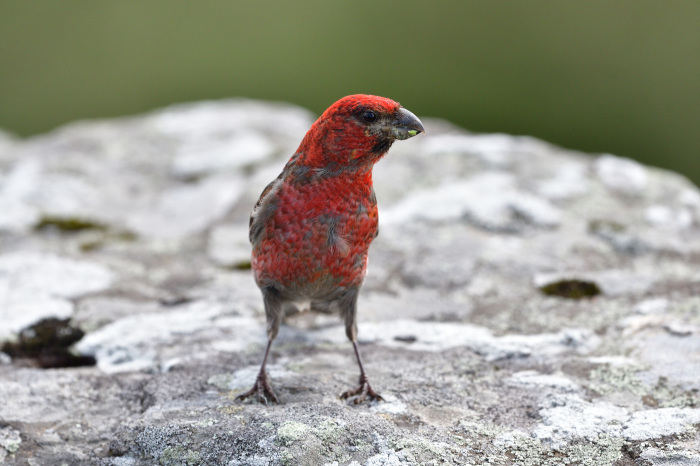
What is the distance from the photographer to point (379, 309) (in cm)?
430

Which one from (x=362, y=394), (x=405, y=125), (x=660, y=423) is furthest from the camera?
(x=405, y=125)

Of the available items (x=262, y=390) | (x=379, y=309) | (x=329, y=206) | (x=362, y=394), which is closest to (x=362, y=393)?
(x=362, y=394)

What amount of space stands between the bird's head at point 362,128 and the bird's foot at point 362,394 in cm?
108

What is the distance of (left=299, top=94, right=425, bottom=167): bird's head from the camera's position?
343 cm

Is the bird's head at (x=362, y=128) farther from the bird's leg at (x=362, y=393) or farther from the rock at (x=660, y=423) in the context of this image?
the rock at (x=660, y=423)

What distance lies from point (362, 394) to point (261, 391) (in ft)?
1.53

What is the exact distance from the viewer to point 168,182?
6.05 meters

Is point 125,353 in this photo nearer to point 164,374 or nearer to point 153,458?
point 164,374

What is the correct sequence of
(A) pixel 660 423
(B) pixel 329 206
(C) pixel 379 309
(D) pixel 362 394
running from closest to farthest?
1. (A) pixel 660 423
2. (D) pixel 362 394
3. (B) pixel 329 206
4. (C) pixel 379 309

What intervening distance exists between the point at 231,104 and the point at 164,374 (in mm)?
4633

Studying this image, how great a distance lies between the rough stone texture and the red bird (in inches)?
17.9

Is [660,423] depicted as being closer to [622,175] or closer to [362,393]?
[362,393]

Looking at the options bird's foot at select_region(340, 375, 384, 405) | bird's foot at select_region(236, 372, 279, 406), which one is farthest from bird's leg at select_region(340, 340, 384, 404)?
bird's foot at select_region(236, 372, 279, 406)

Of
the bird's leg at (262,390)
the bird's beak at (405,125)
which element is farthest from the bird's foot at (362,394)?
the bird's beak at (405,125)
